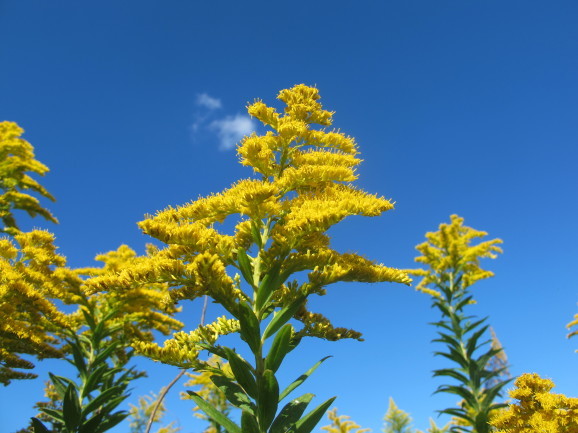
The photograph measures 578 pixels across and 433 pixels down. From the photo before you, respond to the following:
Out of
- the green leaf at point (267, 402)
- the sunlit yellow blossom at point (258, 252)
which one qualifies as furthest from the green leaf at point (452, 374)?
the green leaf at point (267, 402)

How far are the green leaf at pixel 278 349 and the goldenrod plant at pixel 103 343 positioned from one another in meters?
2.82

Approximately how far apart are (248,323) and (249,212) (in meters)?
1.16

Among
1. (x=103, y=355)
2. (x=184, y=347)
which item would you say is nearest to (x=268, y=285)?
(x=184, y=347)

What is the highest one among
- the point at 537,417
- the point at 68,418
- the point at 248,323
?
the point at 248,323

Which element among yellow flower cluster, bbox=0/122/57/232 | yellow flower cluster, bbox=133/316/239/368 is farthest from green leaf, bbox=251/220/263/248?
yellow flower cluster, bbox=0/122/57/232

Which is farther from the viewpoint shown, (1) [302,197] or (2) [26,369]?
(2) [26,369]

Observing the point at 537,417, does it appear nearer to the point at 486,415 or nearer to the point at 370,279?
the point at 370,279

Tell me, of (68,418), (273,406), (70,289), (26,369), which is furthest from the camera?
(70,289)

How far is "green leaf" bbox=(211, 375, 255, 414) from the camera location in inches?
130

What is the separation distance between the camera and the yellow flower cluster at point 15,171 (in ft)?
43.5

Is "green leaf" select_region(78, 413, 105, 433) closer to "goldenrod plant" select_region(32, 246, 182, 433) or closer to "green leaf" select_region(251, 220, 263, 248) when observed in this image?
"goldenrod plant" select_region(32, 246, 182, 433)

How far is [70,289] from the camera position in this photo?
6.98 meters

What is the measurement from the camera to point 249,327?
3.41 meters

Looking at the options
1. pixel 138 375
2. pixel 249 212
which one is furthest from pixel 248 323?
pixel 138 375
